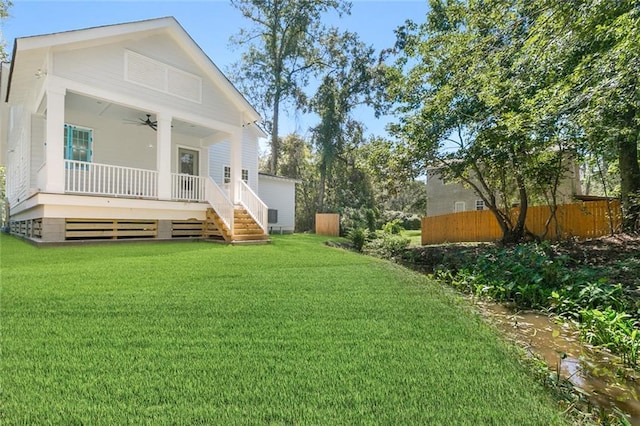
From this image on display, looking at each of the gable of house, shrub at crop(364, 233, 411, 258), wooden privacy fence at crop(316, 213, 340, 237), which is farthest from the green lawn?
wooden privacy fence at crop(316, 213, 340, 237)

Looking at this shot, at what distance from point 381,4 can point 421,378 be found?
1126cm

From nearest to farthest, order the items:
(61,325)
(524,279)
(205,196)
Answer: (61,325), (524,279), (205,196)

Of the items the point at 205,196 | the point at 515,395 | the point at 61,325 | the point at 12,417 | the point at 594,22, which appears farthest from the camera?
the point at 205,196

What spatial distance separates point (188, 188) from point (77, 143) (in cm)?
343

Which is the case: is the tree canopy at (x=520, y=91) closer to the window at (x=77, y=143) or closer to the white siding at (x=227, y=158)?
the white siding at (x=227, y=158)

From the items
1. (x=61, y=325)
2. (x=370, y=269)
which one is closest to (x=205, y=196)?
(x=370, y=269)

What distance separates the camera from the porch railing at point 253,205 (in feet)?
32.1

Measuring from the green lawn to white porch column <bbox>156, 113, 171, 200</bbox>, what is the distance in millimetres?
4322

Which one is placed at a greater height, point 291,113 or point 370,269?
point 291,113

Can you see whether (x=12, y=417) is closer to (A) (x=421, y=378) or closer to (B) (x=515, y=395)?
(A) (x=421, y=378)

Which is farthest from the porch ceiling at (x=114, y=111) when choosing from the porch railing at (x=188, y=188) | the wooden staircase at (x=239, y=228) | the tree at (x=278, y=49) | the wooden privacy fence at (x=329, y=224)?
the tree at (x=278, y=49)

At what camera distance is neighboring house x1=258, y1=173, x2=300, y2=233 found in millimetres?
16172

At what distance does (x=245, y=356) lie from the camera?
238 centimetres

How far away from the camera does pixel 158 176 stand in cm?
860
